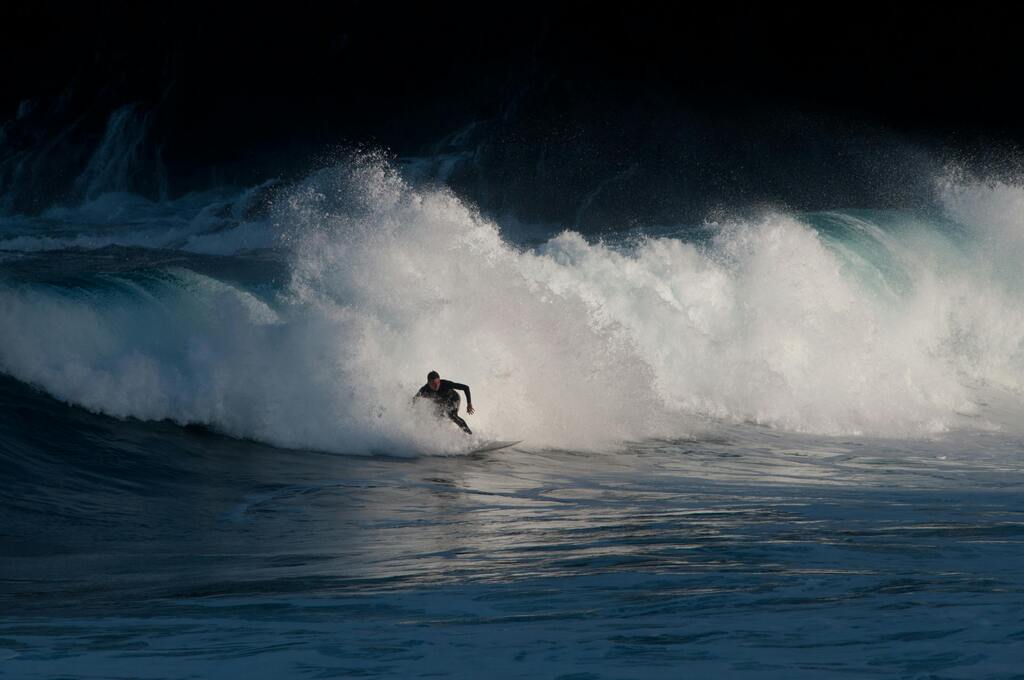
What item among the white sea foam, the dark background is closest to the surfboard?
the white sea foam

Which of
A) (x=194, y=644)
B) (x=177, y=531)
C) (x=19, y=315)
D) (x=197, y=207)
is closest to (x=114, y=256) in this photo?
(x=19, y=315)

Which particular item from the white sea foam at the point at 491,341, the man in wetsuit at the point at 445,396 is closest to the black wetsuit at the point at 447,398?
the man in wetsuit at the point at 445,396

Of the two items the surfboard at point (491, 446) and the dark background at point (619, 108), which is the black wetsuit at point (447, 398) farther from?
the dark background at point (619, 108)

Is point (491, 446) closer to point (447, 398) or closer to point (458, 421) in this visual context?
point (458, 421)

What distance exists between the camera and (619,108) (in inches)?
1971

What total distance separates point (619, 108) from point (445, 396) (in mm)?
38312

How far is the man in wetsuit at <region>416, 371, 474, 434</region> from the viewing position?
12969mm

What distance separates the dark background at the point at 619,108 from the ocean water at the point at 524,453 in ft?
50.4

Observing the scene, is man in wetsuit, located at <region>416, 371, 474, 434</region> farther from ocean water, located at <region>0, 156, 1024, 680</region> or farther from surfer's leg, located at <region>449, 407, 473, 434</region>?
ocean water, located at <region>0, 156, 1024, 680</region>

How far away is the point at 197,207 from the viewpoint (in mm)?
55781

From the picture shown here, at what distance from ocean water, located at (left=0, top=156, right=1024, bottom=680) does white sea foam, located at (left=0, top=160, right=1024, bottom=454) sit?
44 mm

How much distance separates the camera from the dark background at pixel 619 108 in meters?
45.8

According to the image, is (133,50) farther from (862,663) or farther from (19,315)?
(862,663)

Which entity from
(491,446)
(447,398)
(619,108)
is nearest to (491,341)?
(447,398)
